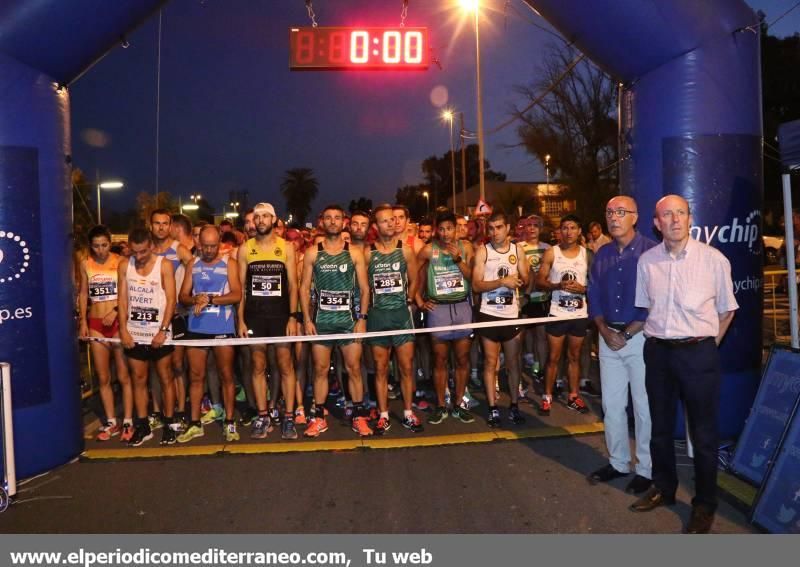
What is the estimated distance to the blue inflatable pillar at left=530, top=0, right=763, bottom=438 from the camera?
17.0ft

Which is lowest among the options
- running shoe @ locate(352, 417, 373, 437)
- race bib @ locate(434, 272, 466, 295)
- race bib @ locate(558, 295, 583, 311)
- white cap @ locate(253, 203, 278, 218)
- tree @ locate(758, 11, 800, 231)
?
running shoe @ locate(352, 417, 373, 437)

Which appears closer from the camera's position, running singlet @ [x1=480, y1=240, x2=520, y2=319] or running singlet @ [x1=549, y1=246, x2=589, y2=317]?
running singlet @ [x1=480, y1=240, x2=520, y2=319]

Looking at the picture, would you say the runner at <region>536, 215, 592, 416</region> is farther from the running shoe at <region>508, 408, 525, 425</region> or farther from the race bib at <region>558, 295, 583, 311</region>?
the running shoe at <region>508, 408, 525, 425</region>

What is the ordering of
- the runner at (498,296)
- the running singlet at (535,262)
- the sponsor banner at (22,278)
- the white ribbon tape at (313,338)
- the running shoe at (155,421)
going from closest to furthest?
the sponsor banner at (22,278) → the white ribbon tape at (313,338) → the runner at (498,296) → the running shoe at (155,421) → the running singlet at (535,262)

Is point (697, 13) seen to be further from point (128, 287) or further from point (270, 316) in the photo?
point (128, 287)

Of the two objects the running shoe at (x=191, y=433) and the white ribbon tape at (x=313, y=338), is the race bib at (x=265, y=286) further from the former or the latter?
the running shoe at (x=191, y=433)

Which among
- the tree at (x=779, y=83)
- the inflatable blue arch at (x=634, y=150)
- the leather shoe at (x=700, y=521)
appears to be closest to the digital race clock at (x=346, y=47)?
the inflatable blue arch at (x=634, y=150)

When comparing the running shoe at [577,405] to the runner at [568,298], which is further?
the runner at [568,298]

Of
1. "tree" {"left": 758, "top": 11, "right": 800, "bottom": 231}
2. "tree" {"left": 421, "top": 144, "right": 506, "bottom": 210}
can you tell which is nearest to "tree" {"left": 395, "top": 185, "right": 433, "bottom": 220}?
"tree" {"left": 421, "top": 144, "right": 506, "bottom": 210}

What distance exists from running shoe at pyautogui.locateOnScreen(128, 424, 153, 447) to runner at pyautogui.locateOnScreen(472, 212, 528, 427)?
335 cm

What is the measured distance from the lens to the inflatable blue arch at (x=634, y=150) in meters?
4.86

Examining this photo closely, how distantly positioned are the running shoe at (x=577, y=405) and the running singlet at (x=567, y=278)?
0.94 m

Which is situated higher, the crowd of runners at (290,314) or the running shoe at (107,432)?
the crowd of runners at (290,314)

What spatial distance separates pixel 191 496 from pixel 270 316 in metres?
1.94
